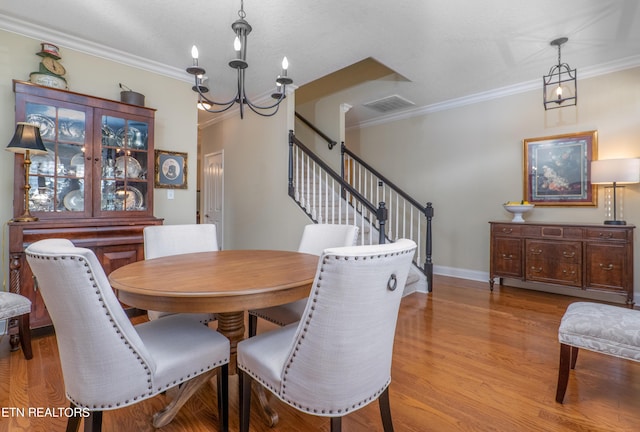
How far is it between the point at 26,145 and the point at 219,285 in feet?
7.31

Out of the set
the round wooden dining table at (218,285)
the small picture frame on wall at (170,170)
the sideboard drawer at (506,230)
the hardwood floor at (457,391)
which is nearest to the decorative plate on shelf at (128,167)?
the small picture frame on wall at (170,170)

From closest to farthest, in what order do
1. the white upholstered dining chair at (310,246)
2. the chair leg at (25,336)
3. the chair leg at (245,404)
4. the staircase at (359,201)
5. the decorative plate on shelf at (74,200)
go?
the chair leg at (245,404) < the white upholstered dining chair at (310,246) < the chair leg at (25,336) < the decorative plate on shelf at (74,200) < the staircase at (359,201)

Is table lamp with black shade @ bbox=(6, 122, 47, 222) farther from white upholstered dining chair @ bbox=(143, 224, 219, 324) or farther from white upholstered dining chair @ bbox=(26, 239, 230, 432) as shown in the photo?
white upholstered dining chair @ bbox=(26, 239, 230, 432)

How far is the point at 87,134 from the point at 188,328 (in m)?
2.29

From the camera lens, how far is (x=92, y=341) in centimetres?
105

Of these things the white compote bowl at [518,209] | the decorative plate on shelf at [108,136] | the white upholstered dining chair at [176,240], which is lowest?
the white upholstered dining chair at [176,240]

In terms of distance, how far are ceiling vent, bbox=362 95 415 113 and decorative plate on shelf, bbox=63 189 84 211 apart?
3.83m

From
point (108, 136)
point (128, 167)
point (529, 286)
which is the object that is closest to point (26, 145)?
point (108, 136)

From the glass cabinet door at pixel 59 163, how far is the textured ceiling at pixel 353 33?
2.62ft

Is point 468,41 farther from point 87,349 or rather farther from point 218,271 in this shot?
point 87,349

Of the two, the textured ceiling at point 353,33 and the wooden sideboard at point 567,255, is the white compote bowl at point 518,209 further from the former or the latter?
the textured ceiling at point 353,33

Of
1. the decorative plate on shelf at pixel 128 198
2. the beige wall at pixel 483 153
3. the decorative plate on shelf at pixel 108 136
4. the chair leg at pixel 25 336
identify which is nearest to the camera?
the chair leg at pixel 25 336

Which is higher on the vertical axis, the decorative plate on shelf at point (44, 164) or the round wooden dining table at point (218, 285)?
the decorative plate on shelf at point (44, 164)

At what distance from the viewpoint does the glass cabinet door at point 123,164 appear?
9.55ft
